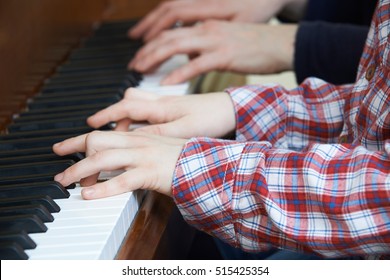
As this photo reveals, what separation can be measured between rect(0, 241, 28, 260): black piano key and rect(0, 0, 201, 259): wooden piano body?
11 centimetres

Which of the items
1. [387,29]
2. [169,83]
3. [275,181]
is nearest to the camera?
[275,181]

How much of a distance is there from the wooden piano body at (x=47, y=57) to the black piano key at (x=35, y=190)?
0.10m

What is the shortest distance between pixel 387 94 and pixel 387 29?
111 millimetres

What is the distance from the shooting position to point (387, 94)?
995 millimetres

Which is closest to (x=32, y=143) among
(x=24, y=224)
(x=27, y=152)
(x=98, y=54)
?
(x=27, y=152)

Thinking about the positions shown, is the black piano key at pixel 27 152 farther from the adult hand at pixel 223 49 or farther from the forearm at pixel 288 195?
the adult hand at pixel 223 49

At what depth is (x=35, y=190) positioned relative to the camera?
908 millimetres

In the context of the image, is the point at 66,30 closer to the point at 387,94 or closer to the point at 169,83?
the point at 169,83

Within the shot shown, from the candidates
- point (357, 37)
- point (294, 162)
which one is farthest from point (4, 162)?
point (357, 37)

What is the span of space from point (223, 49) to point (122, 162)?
1.92 ft
